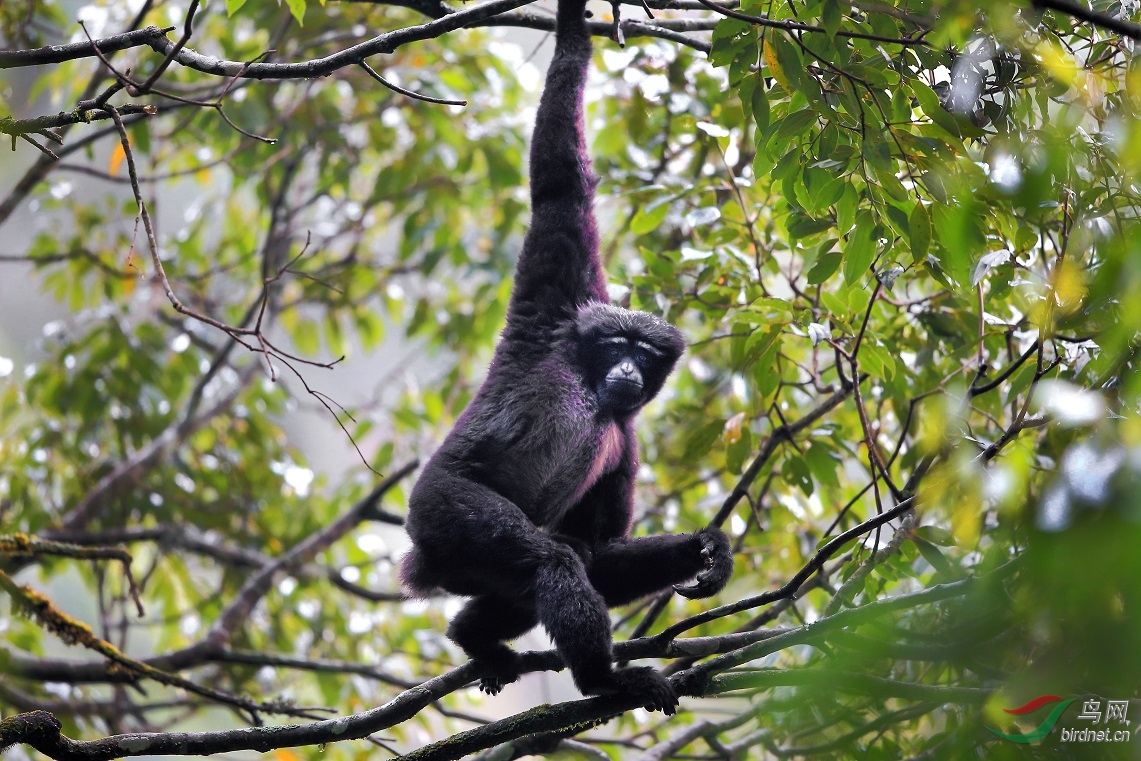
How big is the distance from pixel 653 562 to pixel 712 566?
32 centimetres

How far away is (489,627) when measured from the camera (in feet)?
12.4

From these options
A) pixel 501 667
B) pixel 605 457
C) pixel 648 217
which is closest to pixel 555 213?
pixel 648 217

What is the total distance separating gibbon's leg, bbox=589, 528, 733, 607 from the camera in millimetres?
3725

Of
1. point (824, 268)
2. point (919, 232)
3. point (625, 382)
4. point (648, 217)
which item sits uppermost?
point (648, 217)

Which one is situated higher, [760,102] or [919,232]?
[760,102]

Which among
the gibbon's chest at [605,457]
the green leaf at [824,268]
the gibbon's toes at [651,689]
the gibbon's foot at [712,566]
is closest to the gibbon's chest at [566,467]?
the gibbon's chest at [605,457]

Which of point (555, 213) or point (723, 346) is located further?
point (723, 346)

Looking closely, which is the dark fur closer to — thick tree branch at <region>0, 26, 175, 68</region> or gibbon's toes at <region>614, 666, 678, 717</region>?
gibbon's toes at <region>614, 666, 678, 717</region>

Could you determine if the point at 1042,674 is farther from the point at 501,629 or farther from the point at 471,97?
the point at 471,97

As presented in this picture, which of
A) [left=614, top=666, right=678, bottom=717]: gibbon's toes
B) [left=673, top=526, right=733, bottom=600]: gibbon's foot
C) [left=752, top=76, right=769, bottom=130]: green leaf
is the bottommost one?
[left=614, top=666, right=678, bottom=717]: gibbon's toes

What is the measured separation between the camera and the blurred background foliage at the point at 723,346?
152 cm

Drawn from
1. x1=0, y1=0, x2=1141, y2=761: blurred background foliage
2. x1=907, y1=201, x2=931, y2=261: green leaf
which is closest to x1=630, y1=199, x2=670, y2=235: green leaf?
x1=0, y1=0, x2=1141, y2=761: blurred background foliage

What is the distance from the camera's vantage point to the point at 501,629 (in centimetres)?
379

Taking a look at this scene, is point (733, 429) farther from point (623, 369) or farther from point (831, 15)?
point (831, 15)
